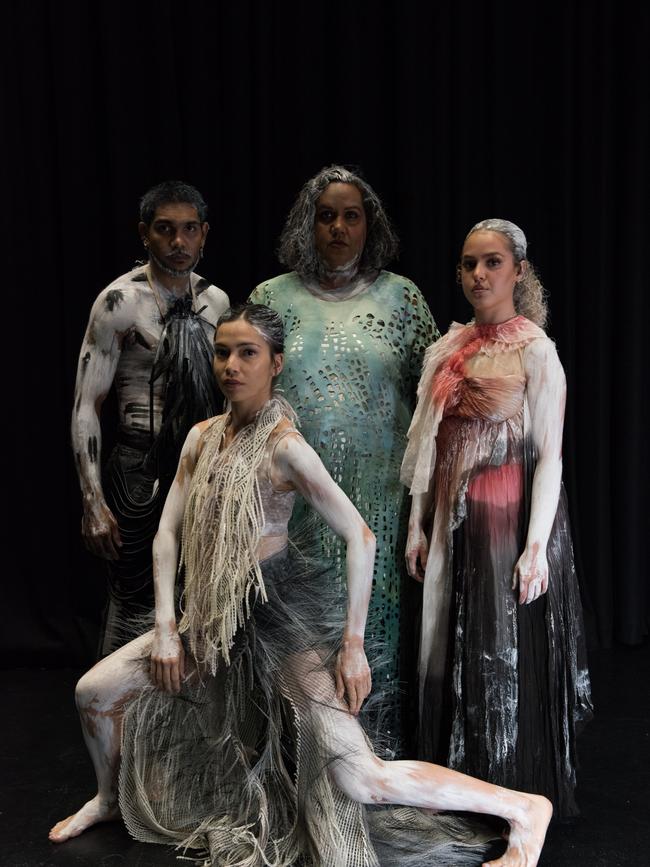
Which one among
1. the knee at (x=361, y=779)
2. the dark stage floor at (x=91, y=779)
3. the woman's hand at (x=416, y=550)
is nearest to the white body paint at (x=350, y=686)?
the knee at (x=361, y=779)

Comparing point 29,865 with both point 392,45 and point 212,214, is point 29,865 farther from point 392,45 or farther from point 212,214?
point 392,45

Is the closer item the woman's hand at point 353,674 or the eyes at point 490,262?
the woman's hand at point 353,674

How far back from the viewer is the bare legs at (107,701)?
2.77m

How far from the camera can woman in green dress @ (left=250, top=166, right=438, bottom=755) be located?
3.07 meters

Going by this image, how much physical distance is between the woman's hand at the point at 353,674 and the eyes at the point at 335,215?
1.21 meters

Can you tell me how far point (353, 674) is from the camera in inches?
103

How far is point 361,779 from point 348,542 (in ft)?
1.86

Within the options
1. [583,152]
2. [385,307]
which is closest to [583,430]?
[583,152]

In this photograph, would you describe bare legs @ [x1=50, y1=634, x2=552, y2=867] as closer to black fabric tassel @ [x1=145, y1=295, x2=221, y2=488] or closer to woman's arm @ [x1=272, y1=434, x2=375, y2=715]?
woman's arm @ [x1=272, y1=434, x2=375, y2=715]

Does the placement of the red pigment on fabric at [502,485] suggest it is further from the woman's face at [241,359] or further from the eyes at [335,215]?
the eyes at [335,215]

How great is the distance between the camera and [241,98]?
12.9 ft

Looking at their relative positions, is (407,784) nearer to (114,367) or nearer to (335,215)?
(114,367)

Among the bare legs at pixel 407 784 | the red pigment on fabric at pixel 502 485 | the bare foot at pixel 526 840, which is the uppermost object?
the red pigment on fabric at pixel 502 485

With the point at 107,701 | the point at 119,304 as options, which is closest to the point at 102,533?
the point at 107,701
